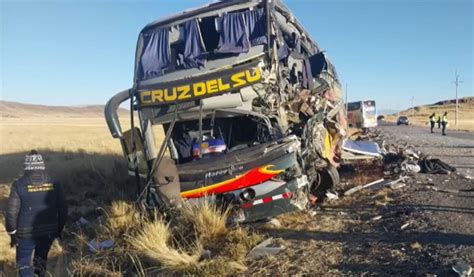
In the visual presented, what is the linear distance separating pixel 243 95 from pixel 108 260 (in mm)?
2972

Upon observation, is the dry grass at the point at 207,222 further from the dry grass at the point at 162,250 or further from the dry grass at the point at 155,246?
the dry grass at the point at 162,250

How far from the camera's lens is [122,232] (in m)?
7.04

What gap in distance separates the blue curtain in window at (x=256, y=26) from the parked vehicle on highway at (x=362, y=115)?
2914 centimetres

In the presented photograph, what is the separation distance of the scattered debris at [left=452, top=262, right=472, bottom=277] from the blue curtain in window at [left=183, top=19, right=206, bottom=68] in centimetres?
458

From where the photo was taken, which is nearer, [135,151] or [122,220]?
[122,220]

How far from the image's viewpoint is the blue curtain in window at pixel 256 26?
7270mm

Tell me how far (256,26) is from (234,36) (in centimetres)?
37

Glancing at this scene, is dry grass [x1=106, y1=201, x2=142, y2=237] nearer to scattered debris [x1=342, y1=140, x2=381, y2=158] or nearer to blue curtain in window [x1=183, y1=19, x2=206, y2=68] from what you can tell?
blue curtain in window [x1=183, y1=19, x2=206, y2=68]

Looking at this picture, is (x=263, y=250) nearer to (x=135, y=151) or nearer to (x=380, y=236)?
(x=380, y=236)

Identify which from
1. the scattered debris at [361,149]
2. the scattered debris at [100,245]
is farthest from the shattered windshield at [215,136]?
the scattered debris at [361,149]

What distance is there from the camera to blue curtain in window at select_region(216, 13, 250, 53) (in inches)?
287

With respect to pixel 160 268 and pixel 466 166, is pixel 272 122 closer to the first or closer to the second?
pixel 160 268

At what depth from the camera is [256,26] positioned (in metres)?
7.34

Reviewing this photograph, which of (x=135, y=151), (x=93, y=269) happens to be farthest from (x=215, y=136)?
(x=93, y=269)
